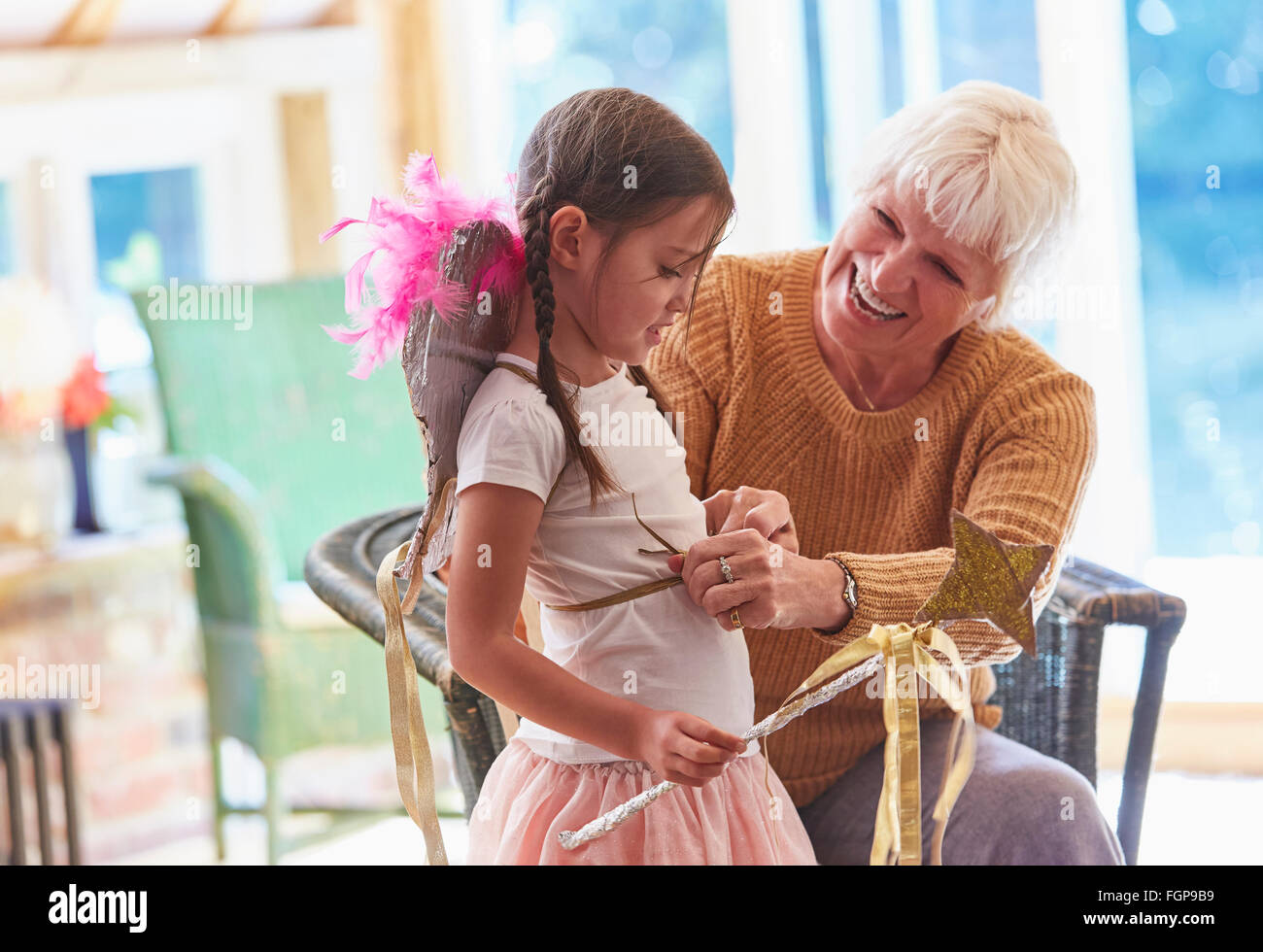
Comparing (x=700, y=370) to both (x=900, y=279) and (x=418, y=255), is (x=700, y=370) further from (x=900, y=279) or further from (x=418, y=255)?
(x=418, y=255)

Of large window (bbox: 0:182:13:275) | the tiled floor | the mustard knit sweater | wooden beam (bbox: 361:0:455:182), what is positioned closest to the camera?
the mustard knit sweater

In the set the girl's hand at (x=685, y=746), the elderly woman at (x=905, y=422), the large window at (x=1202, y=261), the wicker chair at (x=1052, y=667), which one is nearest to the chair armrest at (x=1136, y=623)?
the wicker chair at (x=1052, y=667)

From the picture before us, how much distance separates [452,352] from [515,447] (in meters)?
0.10

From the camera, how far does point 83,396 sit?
3039 millimetres

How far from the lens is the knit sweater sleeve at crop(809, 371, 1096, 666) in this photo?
3.41 feet

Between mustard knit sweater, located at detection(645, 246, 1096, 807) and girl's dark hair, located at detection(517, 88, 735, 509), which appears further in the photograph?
mustard knit sweater, located at detection(645, 246, 1096, 807)

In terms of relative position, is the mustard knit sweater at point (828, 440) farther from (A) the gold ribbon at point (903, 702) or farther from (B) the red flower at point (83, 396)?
(B) the red flower at point (83, 396)

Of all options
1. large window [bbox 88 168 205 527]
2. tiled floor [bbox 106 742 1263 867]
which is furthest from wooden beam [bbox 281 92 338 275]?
tiled floor [bbox 106 742 1263 867]

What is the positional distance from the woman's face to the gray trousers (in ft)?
1.39

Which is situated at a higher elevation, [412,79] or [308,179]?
[412,79]

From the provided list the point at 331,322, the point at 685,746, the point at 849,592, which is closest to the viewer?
the point at 685,746

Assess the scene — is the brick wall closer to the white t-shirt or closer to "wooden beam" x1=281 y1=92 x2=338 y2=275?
"wooden beam" x1=281 y1=92 x2=338 y2=275

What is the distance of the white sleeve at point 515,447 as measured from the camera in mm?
830

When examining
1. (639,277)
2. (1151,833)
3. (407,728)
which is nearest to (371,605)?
(407,728)
